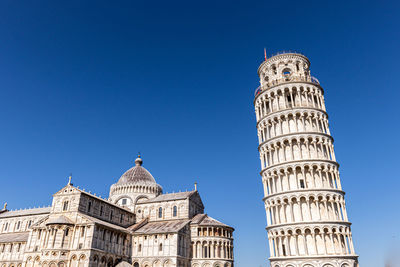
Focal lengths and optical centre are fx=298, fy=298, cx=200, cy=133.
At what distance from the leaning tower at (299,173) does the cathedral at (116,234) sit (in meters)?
16.9

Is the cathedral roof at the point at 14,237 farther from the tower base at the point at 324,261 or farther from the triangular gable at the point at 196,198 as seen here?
the tower base at the point at 324,261

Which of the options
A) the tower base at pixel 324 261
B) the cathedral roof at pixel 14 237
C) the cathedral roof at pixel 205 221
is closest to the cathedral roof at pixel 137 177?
the cathedral roof at pixel 205 221

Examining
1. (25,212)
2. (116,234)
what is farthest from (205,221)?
(25,212)

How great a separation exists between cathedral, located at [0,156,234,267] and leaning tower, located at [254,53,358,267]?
16.9 meters

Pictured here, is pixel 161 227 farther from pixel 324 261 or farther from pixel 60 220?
pixel 324 261

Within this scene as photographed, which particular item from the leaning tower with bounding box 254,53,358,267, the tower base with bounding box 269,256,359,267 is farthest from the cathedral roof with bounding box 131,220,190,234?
the tower base with bounding box 269,256,359,267

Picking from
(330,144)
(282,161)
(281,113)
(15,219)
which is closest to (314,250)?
(282,161)

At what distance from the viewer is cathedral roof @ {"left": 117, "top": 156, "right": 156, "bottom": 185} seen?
64.4 metres

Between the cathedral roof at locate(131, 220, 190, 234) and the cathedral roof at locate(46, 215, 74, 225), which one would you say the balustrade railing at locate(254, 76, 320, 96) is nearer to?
the cathedral roof at locate(131, 220, 190, 234)

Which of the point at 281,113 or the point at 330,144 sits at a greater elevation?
the point at 281,113

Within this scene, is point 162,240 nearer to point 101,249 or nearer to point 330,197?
point 101,249

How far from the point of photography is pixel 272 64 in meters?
42.9

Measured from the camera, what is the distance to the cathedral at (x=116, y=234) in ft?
137

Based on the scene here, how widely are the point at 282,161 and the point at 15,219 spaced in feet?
182
